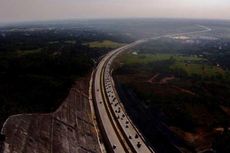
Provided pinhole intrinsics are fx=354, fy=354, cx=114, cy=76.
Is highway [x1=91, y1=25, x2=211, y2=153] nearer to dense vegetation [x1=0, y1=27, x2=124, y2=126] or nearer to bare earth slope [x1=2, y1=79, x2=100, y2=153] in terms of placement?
bare earth slope [x1=2, y1=79, x2=100, y2=153]

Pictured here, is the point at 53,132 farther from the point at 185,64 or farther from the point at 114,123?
the point at 185,64

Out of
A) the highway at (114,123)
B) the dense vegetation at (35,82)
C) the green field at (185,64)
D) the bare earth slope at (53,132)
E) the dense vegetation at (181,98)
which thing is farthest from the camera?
the green field at (185,64)

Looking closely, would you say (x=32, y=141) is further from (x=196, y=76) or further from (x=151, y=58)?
(x=151, y=58)

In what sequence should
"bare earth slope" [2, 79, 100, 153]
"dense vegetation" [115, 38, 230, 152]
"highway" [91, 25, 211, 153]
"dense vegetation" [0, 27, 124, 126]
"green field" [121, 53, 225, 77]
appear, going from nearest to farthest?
"bare earth slope" [2, 79, 100, 153]
"highway" [91, 25, 211, 153]
"dense vegetation" [115, 38, 230, 152]
"dense vegetation" [0, 27, 124, 126]
"green field" [121, 53, 225, 77]

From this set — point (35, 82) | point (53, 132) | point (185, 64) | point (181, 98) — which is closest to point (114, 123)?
point (53, 132)

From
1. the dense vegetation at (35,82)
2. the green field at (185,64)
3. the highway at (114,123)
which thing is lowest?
the green field at (185,64)

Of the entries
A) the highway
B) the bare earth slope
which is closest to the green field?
the highway

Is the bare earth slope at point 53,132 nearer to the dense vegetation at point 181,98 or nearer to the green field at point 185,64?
the dense vegetation at point 181,98

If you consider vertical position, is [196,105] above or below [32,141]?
below

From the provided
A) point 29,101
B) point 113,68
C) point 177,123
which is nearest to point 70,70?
point 113,68

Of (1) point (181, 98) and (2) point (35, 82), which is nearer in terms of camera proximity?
(2) point (35, 82)

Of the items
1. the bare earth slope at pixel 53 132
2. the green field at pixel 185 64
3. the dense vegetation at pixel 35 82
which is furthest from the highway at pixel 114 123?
the green field at pixel 185 64
